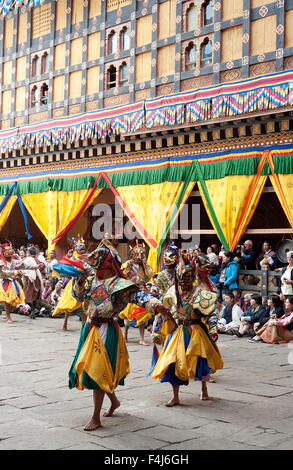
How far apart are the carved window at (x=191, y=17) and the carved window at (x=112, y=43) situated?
2.55m

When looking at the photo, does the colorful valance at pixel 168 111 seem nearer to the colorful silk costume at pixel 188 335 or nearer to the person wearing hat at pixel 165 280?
the person wearing hat at pixel 165 280

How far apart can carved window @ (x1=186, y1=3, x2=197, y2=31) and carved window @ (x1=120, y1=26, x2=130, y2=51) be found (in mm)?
2070

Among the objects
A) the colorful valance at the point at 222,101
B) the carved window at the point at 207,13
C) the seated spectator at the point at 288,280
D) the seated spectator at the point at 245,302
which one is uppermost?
the carved window at the point at 207,13

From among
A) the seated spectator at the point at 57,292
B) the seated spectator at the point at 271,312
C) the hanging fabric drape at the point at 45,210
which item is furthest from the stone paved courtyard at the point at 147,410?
the hanging fabric drape at the point at 45,210

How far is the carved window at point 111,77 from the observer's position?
1645 cm

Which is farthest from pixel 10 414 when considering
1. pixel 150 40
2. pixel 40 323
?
pixel 150 40

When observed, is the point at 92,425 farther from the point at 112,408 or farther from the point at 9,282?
the point at 9,282

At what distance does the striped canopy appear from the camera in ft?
58.4

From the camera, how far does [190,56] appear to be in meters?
14.6

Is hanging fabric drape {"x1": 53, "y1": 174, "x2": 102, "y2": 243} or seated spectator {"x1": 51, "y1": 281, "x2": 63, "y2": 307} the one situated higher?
hanging fabric drape {"x1": 53, "y1": 174, "x2": 102, "y2": 243}

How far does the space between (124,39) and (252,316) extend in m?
8.90

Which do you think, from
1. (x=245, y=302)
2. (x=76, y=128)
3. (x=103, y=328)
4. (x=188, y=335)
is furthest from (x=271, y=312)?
(x=76, y=128)

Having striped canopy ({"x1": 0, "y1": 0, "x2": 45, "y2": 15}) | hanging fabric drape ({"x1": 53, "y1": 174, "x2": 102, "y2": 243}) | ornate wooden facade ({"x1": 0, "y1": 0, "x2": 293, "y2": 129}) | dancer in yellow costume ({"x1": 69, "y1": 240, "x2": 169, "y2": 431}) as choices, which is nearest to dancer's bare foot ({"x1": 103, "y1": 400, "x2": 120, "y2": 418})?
dancer in yellow costume ({"x1": 69, "y1": 240, "x2": 169, "y2": 431})

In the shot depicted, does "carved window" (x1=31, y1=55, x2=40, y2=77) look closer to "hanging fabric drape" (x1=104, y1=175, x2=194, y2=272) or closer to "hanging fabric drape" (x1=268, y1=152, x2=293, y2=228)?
"hanging fabric drape" (x1=104, y1=175, x2=194, y2=272)
